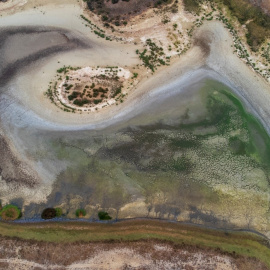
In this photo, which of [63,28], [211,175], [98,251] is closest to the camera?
[98,251]

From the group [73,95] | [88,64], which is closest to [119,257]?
[73,95]

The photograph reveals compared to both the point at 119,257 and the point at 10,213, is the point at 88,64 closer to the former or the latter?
the point at 10,213

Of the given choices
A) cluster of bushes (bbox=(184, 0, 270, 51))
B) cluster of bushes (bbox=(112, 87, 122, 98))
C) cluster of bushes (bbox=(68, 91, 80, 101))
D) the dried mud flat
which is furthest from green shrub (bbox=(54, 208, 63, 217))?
cluster of bushes (bbox=(184, 0, 270, 51))

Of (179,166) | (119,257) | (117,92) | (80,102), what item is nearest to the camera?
(119,257)

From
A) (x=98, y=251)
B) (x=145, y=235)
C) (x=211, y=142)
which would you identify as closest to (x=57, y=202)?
(x=98, y=251)

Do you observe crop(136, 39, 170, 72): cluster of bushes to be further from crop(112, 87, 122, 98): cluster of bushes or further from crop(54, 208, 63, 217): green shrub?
crop(54, 208, 63, 217): green shrub

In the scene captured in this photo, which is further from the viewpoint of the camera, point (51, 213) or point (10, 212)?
point (10, 212)

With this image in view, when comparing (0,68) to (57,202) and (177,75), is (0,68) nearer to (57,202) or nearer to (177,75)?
(57,202)
